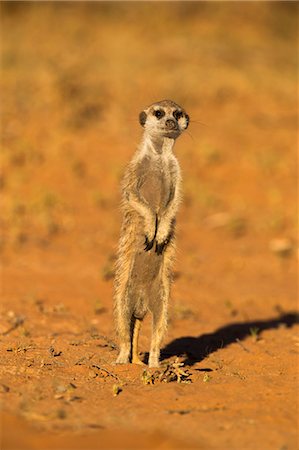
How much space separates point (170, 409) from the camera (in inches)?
162

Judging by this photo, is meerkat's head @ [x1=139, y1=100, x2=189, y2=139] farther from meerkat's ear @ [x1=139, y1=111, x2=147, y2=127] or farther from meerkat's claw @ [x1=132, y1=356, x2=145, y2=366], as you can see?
meerkat's claw @ [x1=132, y1=356, x2=145, y2=366]

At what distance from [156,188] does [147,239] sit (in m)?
0.41

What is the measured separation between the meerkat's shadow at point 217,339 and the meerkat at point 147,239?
0.60 metres

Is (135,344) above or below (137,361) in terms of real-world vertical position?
above

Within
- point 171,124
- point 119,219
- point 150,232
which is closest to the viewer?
point 150,232

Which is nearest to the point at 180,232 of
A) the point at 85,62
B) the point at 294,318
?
the point at 294,318

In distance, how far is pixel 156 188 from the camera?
5.27m

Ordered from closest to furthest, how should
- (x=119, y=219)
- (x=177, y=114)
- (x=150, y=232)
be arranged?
1. (x=150, y=232)
2. (x=177, y=114)
3. (x=119, y=219)

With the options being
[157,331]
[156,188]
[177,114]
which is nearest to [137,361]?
[157,331]

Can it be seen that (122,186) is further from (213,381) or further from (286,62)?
(286,62)

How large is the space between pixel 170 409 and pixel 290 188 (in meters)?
9.29

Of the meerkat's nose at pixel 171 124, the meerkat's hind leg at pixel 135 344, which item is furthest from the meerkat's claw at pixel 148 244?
the meerkat's nose at pixel 171 124

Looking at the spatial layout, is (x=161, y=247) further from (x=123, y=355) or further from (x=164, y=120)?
(x=164, y=120)

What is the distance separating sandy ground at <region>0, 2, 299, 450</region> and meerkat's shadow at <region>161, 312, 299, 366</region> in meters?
0.03
